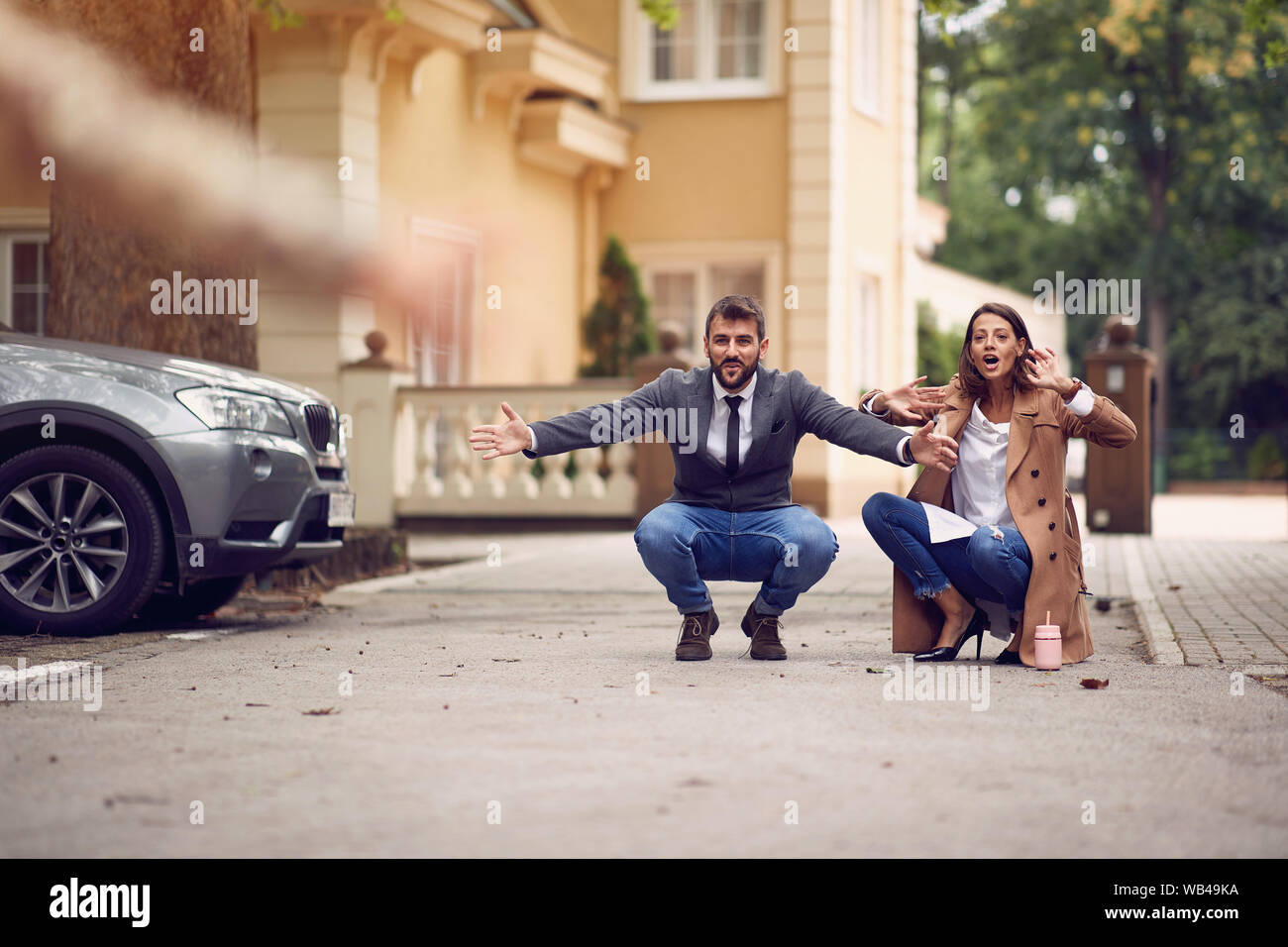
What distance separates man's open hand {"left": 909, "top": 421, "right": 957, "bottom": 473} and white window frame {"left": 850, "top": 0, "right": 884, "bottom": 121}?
569 inches

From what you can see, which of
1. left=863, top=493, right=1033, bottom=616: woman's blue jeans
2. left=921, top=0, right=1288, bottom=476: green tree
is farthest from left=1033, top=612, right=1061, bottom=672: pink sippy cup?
left=921, top=0, right=1288, bottom=476: green tree

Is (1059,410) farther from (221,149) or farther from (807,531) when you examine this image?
(221,149)

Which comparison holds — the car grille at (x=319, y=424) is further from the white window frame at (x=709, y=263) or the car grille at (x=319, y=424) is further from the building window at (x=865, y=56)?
the building window at (x=865, y=56)

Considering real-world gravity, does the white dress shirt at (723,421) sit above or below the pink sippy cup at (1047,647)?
above

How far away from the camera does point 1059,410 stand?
21.9ft

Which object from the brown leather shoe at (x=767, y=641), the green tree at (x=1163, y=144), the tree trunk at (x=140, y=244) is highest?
the green tree at (x=1163, y=144)

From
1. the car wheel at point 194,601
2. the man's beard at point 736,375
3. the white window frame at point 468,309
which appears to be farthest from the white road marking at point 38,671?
the white window frame at point 468,309

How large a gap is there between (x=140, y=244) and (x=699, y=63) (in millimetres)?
11431

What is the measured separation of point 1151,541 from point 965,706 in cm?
1057

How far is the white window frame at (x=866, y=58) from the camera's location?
2047 centimetres

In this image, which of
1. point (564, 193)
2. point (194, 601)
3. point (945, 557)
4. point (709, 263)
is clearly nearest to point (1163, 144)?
point (709, 263)

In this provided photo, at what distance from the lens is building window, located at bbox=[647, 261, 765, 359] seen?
19891mm

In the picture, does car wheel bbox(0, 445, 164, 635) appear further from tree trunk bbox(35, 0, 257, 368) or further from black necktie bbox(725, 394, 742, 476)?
black necktie bbox(725, 394, 742, 476)

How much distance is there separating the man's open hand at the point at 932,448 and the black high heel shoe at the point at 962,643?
2.41ft
